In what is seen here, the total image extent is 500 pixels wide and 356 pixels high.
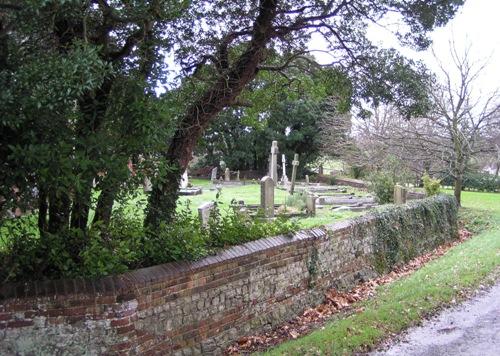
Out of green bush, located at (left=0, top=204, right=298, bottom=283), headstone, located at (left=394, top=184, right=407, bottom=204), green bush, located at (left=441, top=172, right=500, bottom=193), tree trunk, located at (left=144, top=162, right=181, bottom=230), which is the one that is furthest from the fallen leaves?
green bush, located at (left=441, top=172, right=500, bottom=193)

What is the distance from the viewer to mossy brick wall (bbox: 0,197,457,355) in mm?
5055

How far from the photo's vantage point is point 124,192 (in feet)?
18.0

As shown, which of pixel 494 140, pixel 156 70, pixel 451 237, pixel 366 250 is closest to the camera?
pixel 156 70

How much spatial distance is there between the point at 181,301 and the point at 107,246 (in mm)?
1122

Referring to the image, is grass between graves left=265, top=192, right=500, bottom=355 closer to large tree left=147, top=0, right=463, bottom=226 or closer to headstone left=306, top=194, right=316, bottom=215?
large tree left=147, top=0, right=463, bottom=226

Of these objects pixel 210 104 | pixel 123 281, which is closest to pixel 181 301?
pixel 123 281

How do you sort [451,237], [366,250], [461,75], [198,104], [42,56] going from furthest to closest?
1. [461,75]
2. [451,237]
3. [366,250]
4. [198,104]
5. [42,56]

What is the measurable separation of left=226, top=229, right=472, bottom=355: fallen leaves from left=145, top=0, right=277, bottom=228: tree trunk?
2185 mm

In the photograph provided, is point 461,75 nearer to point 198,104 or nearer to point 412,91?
point 412,91

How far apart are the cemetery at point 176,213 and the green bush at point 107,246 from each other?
22mm

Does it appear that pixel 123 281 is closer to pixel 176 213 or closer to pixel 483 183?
pixel 176 213

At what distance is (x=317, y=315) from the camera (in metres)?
8.39

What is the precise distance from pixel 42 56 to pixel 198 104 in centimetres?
359

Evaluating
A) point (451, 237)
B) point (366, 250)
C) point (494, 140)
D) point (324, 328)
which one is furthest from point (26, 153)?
point (494, 140)
